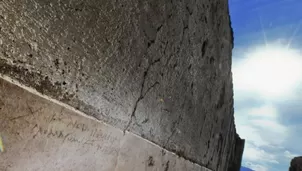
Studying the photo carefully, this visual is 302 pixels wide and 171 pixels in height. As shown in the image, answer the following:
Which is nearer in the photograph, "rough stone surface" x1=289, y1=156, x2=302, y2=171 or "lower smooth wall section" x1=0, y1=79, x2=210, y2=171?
"lower smooth wall section" x1=0, y1=79, x2=210, y2=171

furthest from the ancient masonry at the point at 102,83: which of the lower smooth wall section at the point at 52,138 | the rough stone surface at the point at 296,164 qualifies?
the rough stone surface at the point at 296,164

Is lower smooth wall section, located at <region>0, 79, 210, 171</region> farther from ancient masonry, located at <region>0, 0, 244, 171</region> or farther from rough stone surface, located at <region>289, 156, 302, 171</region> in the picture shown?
rough stone surface, located at <region>289, 156, 302, 171</region>

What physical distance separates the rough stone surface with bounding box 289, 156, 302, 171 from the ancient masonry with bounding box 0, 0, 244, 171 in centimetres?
662

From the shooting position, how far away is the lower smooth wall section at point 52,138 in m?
1.07

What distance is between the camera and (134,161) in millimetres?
1947

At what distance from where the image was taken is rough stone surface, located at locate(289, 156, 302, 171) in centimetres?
804

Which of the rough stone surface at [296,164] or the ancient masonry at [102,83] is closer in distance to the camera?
the ancient masonry at [102,83]

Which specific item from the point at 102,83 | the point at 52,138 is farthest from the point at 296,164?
the point at 52,138

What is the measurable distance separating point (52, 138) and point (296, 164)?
883cm

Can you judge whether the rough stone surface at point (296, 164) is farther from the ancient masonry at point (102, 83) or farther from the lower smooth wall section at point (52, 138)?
the lower smooth wall section at point (52, 138)

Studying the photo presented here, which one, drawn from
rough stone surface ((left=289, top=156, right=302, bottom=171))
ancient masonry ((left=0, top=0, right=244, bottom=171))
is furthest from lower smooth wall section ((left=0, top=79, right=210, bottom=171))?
rough stone surface ((left=289, top=156, right=302, bottom=171))

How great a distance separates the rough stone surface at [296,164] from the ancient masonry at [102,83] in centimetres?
662

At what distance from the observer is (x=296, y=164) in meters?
8.17

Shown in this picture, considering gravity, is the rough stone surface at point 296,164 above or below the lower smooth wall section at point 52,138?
above
